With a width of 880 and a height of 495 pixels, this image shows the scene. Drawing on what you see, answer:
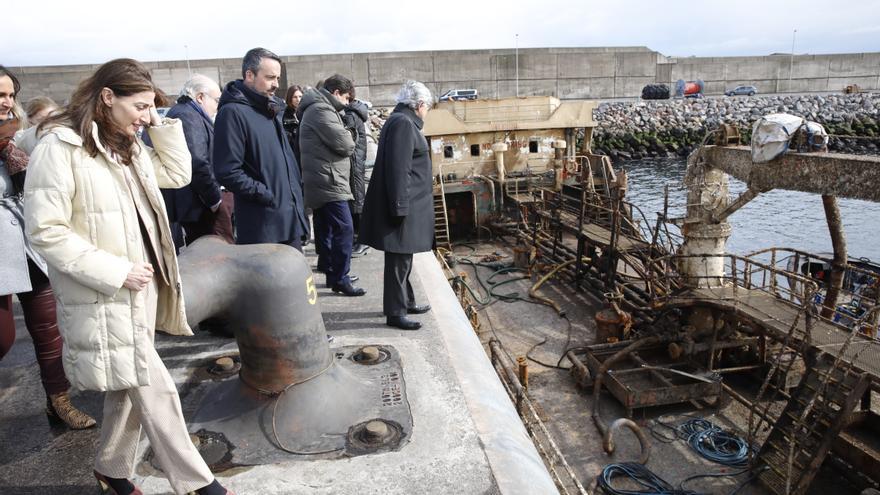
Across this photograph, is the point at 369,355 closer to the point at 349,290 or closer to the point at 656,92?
the point at 349,290

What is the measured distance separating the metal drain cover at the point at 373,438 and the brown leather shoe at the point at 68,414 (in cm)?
147

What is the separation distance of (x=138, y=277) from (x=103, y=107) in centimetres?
65

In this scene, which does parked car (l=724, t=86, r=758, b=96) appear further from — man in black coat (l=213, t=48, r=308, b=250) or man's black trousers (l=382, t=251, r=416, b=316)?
man in black coat (l=213, t=48, r=308, b=250)

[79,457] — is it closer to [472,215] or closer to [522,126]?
[472,215]

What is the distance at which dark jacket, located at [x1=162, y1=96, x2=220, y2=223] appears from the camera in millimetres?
3773

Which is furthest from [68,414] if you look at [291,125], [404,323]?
[291,125]

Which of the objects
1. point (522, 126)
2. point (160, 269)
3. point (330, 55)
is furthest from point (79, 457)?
point (330, 55)

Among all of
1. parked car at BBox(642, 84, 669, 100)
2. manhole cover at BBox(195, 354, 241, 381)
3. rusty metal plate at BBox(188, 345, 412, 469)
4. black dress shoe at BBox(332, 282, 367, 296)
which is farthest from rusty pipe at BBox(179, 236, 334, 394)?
parked car at BBox(642, 84, 669, 100)

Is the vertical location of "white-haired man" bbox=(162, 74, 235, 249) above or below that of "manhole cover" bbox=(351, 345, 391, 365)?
above

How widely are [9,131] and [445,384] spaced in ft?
8.76

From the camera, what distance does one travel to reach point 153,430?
230 centimetres

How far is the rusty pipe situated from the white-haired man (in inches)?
29.8

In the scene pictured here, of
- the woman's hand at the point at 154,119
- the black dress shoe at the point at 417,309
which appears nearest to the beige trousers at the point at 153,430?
the woman's hand at the point at 154,119

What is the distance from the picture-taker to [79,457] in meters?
2.95
